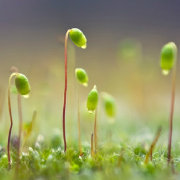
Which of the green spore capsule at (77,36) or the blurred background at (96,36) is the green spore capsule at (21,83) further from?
the blurred background at (96,36)

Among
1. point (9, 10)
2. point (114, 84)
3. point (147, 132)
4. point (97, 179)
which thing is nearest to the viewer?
point (97, 179)

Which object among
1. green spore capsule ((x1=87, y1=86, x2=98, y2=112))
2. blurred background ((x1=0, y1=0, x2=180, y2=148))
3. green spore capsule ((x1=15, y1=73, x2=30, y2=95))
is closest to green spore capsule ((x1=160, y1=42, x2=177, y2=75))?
green spore capsule ((x1=87, y1=86, x2=98, y2=112))

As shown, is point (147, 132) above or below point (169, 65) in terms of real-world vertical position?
below

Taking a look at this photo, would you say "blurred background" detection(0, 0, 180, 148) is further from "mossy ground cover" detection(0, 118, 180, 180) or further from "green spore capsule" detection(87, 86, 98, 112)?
"green spore capsule" detection(87, 86, 98, 112)

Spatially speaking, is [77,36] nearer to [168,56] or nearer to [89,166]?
[168,56]

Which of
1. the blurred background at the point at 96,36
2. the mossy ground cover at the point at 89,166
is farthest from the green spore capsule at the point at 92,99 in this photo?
the blurred background at the point at 96,36

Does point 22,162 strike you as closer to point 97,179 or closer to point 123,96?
point 97,179

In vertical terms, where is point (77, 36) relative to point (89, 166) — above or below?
above

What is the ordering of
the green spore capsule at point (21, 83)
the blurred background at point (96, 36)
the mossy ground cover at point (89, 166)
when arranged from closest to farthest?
the mossy ground cover at point (89, 166) → the green spore capsule at point (21, 83) → the blurred background at point (96, 36)

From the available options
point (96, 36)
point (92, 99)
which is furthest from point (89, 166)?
point (96, 36)

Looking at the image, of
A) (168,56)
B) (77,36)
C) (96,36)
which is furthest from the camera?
(96,36)

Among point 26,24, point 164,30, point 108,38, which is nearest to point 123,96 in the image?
point 108,38
